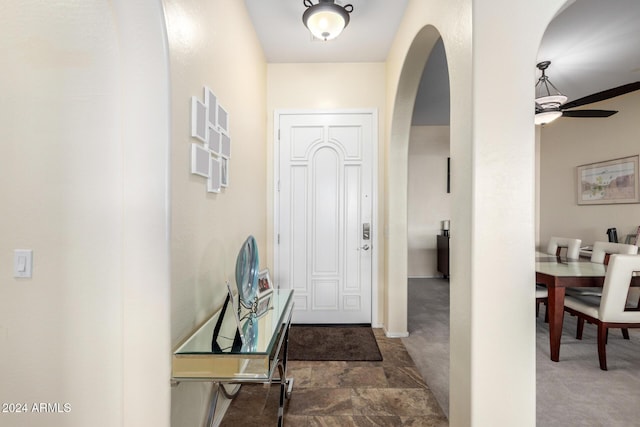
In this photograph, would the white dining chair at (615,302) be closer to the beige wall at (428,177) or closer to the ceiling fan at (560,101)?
the ceiling fan at (560,101)

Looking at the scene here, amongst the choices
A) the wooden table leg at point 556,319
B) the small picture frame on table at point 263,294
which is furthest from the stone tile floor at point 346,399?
the wooden table leg at point 556,319

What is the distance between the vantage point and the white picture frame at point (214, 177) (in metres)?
1.52

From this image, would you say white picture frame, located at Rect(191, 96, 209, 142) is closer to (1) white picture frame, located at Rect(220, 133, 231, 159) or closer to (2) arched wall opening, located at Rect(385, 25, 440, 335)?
(1) white picture frame, located at Rect(220, 133, 231, 159)

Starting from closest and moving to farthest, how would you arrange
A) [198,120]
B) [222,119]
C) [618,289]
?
[198,120], [222,119], [618,289]

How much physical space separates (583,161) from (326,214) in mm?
4226

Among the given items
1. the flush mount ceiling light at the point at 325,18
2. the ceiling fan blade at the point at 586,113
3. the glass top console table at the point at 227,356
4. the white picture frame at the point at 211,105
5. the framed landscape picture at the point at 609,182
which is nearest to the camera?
the glass top console table at the point at 227,356

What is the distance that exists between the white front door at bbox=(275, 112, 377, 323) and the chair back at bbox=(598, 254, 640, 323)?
1893 millimetres

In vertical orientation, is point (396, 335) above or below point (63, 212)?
below

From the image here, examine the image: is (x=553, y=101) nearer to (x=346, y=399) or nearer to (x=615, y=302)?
(x=615, y=302)

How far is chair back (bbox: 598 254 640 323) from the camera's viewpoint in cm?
220

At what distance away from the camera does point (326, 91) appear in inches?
123

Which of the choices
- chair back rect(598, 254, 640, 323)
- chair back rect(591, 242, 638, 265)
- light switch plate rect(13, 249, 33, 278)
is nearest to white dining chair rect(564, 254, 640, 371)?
chair back rect(598, 254, 640, 323)

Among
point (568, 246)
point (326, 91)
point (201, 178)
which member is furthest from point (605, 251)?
point (201, 178)

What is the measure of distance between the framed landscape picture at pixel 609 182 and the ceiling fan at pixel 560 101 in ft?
2.88
